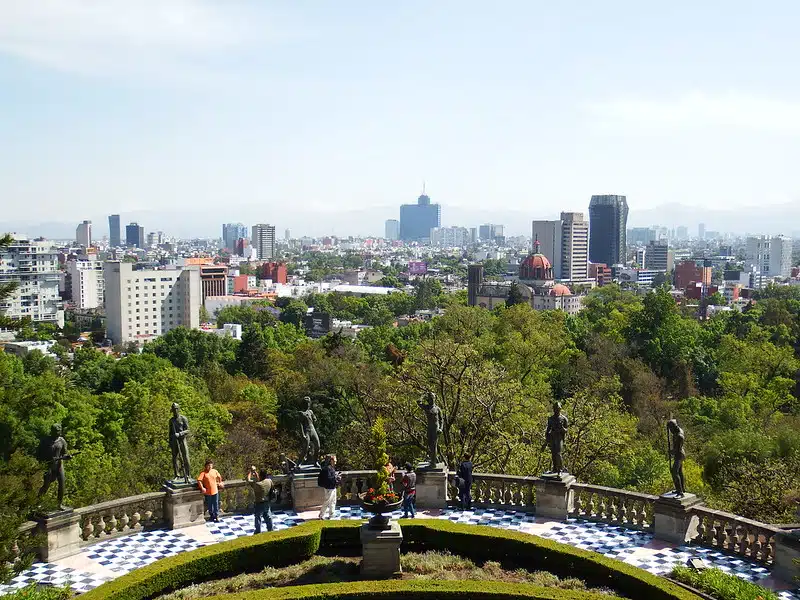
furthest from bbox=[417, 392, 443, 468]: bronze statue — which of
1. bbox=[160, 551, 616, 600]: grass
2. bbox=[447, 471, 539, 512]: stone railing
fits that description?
bbox=[160, 551, 616, 600]: grass

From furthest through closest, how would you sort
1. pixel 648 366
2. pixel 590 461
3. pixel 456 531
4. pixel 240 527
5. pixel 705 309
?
pixel 705 309
pixel 648 366
pixel 590 461
pixel 240 527
pixel 456 531

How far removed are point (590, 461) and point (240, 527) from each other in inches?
541

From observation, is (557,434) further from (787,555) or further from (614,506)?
(787,555)

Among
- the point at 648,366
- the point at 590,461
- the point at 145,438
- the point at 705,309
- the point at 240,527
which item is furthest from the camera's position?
the point at 705,309

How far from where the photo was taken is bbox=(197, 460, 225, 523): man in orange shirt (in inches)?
790

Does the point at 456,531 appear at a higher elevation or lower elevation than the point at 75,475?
higher

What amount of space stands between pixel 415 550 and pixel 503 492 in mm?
4235

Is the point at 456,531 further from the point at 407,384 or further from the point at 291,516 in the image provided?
the point at 407,384

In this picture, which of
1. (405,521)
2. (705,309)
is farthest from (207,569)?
(705,309)

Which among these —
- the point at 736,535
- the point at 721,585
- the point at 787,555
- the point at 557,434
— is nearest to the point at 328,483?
the point at 557,434

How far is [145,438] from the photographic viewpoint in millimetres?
38188

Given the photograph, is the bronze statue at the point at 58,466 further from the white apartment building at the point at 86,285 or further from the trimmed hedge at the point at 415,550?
the white apartment building at the point at 86,285

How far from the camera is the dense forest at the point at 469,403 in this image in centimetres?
2853

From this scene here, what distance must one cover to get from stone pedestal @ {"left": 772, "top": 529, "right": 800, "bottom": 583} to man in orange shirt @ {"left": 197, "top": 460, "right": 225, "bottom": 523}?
521 inches
